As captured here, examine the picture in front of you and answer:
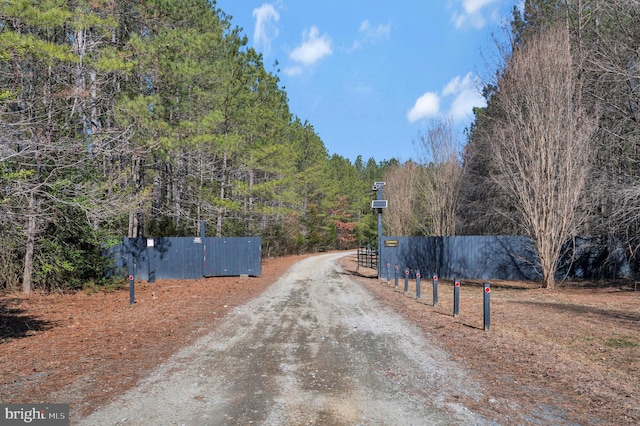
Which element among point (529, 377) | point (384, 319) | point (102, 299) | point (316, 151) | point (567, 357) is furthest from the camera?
point (316, 151)

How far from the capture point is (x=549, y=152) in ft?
53.3

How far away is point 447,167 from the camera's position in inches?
1077

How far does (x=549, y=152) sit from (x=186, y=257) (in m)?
16.3

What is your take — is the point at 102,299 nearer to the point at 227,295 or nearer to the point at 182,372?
the point at 227,295

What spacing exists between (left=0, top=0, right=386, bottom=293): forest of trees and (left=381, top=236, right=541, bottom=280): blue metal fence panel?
962 cm

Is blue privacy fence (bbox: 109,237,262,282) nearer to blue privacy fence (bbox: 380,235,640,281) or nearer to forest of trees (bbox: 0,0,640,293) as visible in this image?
forest of trees (bbox: 0,0,640,293)

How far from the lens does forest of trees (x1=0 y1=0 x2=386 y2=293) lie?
891 cm

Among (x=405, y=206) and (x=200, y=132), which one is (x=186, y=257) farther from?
(x=405, y=206)

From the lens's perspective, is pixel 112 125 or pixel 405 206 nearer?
pixel 112 125

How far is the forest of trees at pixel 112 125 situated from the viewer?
29.2 ft

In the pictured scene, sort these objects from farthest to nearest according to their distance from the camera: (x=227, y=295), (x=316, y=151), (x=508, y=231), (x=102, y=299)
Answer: (x=316, y=151), (x=508, y=231), (x=227, y=295), (x=102, y=299)

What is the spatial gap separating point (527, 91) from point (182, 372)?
57.1 feet

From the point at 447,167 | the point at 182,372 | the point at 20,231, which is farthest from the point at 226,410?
the point at 447,167

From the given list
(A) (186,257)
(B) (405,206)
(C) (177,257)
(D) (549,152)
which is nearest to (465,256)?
(D) (549,152)
